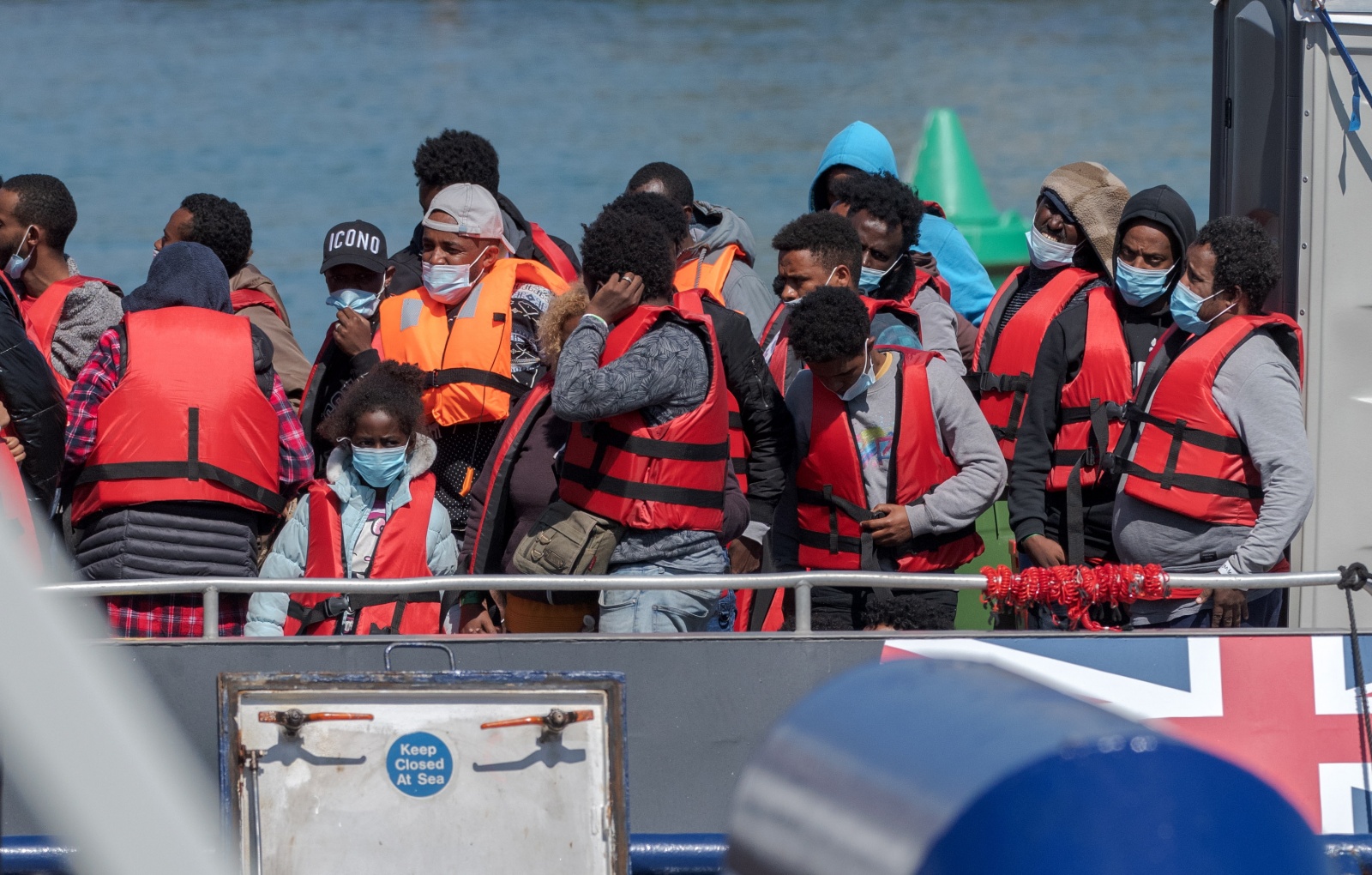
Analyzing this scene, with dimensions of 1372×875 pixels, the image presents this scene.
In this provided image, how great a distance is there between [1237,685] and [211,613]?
2.67 metres

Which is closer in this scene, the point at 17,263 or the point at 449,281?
the point at 449,281

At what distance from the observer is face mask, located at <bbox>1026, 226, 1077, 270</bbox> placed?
5402 mm

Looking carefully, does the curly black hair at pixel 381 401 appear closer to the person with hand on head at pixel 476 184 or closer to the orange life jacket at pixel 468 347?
the orange life jacket at pixel 468 347

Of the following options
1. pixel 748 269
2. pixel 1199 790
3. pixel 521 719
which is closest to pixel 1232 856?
pixel 1199 790

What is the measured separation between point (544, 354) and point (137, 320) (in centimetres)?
120

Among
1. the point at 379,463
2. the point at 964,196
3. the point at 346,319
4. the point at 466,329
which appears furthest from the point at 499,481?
the point at 964,196

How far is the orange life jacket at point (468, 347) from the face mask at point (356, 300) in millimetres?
405

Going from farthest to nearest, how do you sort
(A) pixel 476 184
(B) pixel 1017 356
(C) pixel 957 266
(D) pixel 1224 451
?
(C) pixel 957 266, (A) pixel 476 184, (B) pixel 1017 356, (D) pixel 1224 451

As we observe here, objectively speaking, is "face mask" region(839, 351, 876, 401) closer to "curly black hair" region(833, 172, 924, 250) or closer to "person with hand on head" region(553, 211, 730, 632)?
"person with hand on head" region(553, 211, 730, 632)

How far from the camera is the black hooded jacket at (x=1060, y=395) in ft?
15.2

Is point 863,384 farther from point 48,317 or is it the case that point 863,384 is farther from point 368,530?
point 48,317

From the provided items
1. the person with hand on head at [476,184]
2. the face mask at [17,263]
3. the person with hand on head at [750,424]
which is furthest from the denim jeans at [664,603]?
the face mask at [17,263]

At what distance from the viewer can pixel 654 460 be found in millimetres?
4082

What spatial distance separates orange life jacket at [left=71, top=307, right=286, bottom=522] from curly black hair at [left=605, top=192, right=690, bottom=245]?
1191 mm
